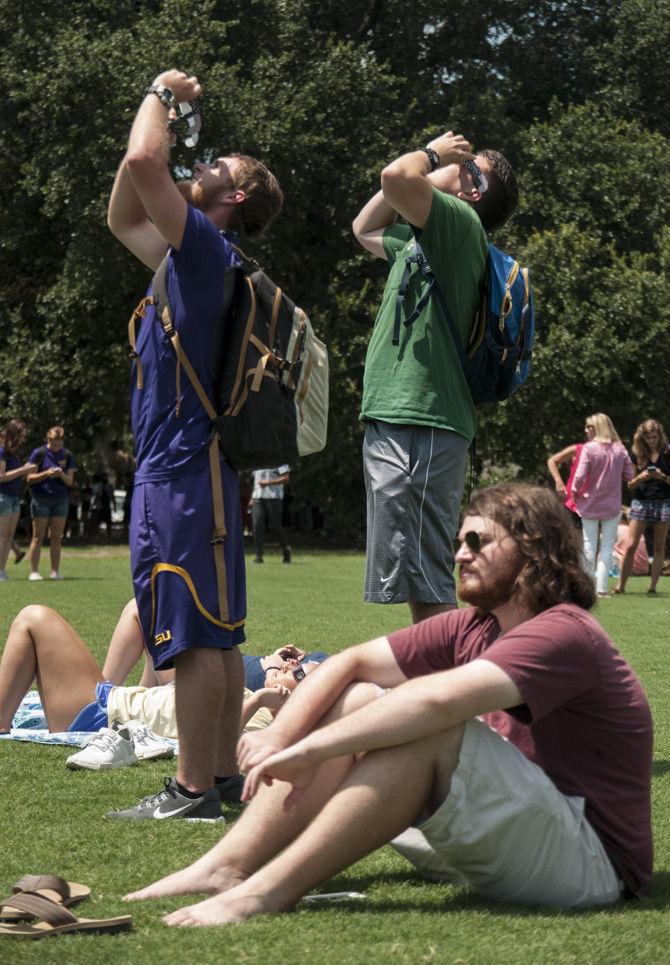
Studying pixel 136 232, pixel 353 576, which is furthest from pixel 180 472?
pixel 353 576

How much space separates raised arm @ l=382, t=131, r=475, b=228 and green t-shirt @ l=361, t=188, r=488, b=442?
0.66 feet

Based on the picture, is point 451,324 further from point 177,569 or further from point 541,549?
point 541,549

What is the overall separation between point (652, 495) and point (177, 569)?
1351 centimetres

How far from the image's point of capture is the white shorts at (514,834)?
3.67 metres

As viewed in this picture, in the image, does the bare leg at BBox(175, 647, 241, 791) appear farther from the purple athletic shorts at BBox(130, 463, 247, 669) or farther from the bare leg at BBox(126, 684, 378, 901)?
the bare leg at BBox(126, 684, 378, 901)

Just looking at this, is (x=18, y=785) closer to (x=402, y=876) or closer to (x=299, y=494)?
(x=402, y=876)

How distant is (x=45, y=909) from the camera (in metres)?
3.57

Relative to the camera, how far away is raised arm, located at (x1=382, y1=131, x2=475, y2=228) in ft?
16.7

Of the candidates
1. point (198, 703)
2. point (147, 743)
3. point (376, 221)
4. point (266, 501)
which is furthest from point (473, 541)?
point (266, 501)

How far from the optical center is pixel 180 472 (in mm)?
4992

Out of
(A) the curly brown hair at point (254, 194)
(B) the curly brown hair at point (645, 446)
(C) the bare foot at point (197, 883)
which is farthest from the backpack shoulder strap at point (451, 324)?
(B) the curly brown hair at point (645, 446)

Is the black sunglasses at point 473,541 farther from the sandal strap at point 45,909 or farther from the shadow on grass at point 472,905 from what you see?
the sandal strap at point 45,909

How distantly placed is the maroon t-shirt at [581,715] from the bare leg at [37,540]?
14875 mm

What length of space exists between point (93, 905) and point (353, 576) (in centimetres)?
1608
